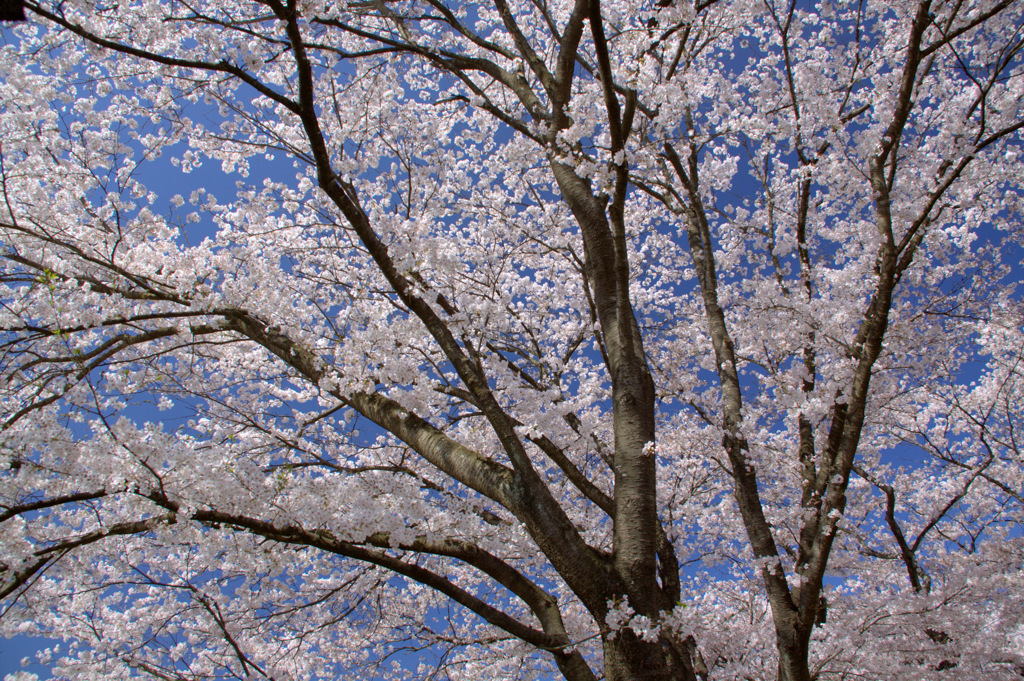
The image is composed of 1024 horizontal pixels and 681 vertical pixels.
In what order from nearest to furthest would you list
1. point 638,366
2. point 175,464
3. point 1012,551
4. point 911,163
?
1. point 175,464
2. point 638,366
3. point 911,163
4. point 1012,551

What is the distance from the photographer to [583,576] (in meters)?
3.41

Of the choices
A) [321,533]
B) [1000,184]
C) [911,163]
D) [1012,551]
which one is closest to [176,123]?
[321,533]

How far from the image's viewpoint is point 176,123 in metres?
4.80

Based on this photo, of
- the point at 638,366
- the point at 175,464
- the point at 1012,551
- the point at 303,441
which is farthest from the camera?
the point at 1012,551

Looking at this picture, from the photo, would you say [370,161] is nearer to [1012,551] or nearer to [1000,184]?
[1000,184]

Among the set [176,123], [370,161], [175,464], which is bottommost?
[175,464]

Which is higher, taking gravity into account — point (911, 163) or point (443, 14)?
point (443, 14)

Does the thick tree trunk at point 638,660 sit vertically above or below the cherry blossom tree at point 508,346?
below

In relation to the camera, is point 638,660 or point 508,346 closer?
point 638,660

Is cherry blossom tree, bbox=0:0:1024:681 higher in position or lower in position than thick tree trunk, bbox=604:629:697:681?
higher

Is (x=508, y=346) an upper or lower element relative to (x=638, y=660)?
upper

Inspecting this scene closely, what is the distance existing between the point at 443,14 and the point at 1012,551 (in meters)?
11.4

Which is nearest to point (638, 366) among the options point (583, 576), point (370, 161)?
point (583, 576)

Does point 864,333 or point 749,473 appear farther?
point 749,473
